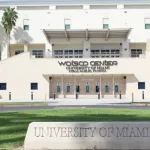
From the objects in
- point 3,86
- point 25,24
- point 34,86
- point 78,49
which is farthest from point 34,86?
point 25,24

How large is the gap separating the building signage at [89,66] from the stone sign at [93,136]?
111 ft

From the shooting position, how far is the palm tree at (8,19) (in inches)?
1944

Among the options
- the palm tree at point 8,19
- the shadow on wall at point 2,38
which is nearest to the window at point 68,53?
the palm tree at point 8,19

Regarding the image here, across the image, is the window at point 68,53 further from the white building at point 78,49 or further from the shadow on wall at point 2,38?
the shadow on wall at point 2,38

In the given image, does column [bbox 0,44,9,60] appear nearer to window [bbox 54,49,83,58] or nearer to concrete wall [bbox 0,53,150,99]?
window [bbox 54,49,83,58]

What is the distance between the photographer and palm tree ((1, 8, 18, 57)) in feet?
162

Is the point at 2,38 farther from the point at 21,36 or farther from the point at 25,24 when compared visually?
the point at 25,24

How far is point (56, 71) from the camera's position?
140 ft

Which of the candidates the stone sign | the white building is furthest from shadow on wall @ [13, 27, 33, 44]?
the stone sign

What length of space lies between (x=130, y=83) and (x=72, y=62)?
725 centimetres

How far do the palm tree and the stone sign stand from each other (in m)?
42.0

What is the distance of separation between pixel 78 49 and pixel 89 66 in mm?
8563

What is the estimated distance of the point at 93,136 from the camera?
8383 millimetres

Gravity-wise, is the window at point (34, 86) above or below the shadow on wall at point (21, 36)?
below
